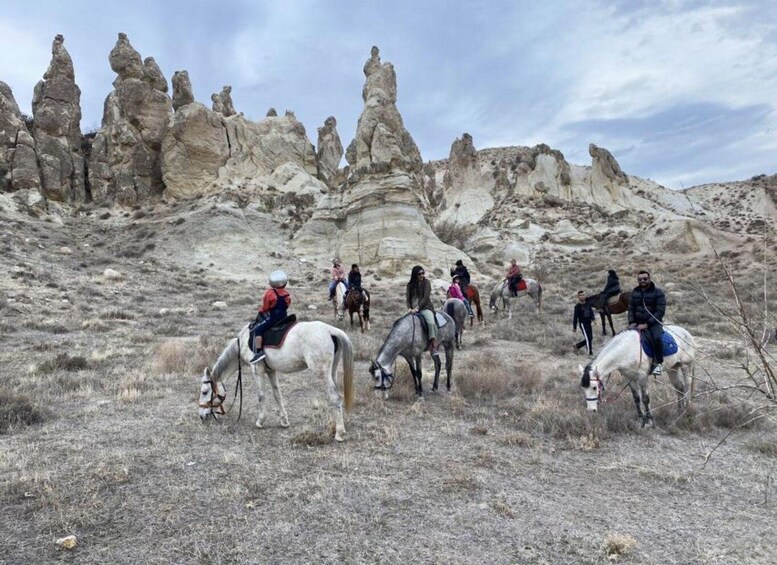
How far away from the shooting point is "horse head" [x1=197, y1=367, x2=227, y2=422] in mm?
7320

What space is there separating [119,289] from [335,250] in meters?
16.9

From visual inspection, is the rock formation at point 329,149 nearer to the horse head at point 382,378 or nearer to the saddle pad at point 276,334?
the horse head at point 382,378

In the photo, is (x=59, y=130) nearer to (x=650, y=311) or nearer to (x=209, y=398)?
(x=209, y=398)

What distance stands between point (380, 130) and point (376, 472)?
37.9 metres

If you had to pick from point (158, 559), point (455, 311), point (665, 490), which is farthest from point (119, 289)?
point (665, 490)

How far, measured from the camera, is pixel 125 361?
11.6 meters

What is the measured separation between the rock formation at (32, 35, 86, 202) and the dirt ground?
34418 mm

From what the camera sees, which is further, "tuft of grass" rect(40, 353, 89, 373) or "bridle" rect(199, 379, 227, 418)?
"tuft of grass" rect(40, 353, 89, 373)

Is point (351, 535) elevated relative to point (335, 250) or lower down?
lower down

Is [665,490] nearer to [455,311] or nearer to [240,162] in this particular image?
[455,311]

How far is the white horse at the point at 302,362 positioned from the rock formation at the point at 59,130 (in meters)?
41.4

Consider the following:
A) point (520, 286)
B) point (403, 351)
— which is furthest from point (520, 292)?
point (403, 351)

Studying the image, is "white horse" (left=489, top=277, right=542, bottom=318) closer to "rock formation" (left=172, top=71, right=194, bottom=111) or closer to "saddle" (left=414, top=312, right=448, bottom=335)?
"saddle" (left=414, top=312, right=448, bottom=335)

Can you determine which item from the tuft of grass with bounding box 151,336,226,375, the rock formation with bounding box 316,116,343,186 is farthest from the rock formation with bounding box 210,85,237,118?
the tuft of grass with bounding box 151,336,226,375
